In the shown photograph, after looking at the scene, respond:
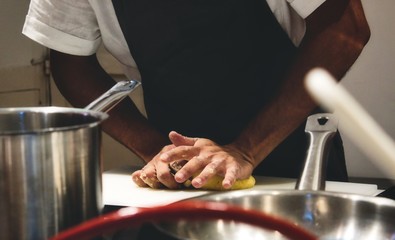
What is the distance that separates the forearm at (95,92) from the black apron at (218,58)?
99 millimetres

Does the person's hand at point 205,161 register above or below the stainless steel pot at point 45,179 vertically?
below

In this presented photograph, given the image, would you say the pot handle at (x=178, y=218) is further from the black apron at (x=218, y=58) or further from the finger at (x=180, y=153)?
the black apron at (x=218, y=58)

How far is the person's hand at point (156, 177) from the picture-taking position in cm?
98

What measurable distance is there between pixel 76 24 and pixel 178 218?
3.30 ft

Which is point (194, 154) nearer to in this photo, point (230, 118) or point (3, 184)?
point (230, 118)

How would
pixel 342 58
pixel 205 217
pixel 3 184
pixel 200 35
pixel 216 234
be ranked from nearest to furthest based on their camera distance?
pixel 205 217 → pixel 3 184 → pixel 216 234 → pixel 342 58 → pixel 200 35

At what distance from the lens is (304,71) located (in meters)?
1.11

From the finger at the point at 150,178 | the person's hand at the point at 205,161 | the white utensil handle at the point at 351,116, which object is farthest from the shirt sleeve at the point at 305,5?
the white utensil handle at the point at 351,116

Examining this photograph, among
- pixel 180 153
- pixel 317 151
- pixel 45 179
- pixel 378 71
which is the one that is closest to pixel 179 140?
pixel 180 153

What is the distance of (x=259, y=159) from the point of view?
1.10m

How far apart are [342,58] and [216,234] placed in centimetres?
55

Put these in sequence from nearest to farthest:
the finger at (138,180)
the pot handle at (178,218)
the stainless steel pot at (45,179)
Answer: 1. the pot handle at (178,218)
2. the stainless steel pot at (45,179)
3. the finger at (138,180)

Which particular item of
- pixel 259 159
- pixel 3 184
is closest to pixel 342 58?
pixel 259 159

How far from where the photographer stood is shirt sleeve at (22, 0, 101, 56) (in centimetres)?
123
